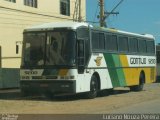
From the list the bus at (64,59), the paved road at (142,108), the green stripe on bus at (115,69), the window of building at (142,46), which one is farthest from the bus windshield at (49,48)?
the window of building at (142,46)

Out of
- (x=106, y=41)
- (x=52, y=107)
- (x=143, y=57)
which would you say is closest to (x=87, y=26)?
(x=106, y=41)

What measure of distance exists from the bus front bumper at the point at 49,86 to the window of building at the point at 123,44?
6055 millimetres

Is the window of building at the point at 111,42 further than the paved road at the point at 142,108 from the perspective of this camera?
Yes

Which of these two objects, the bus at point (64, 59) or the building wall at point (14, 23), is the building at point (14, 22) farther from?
the bus at point (64, 59)

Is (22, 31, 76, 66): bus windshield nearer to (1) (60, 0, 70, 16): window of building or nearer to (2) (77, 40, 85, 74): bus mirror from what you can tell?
(2) (77, 40, 85, 74): bus mirror

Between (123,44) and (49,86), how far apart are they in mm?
7080

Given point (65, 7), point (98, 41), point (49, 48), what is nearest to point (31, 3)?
point (65, 7)

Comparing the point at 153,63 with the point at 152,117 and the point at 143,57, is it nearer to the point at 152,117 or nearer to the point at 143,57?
the point at 143,57

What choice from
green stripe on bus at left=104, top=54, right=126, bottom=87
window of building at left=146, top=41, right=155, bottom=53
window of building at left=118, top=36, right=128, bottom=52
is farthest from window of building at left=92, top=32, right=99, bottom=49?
window of building at left=146, top=41, right=155, bottom=53

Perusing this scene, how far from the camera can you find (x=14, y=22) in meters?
36.0

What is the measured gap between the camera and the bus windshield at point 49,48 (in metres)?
23.5

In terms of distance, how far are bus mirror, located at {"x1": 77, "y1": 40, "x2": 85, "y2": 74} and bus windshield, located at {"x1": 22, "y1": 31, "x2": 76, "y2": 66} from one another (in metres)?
0.37

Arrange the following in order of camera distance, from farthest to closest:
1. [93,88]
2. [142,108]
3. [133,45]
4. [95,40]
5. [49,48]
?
[133,45], [95,40], [93,88], [49,48], [142,108]

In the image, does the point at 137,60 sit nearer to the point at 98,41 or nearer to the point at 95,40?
the point at 98,41
